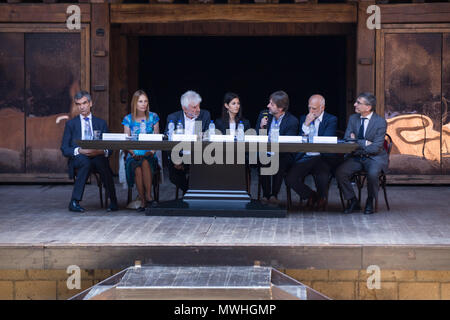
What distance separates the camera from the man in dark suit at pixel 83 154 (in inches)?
271

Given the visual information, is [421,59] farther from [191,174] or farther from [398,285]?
[398,285]

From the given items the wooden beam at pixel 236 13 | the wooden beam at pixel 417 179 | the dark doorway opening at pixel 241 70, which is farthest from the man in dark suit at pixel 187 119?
the dark doorway opening at pixel 241 70

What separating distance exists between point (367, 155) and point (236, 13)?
3.37m

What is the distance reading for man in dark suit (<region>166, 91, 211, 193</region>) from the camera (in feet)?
23.4

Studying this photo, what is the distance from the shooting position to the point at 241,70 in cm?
1347

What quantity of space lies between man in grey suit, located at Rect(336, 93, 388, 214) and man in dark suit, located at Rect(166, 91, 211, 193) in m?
1.50

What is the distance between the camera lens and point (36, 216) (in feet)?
21.7

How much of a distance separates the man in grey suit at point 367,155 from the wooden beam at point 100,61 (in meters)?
3.74

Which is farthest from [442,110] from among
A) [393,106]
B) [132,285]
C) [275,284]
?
[132,285]

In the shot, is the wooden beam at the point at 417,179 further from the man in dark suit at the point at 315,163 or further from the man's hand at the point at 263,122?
the man's hand at the point at 263,122
